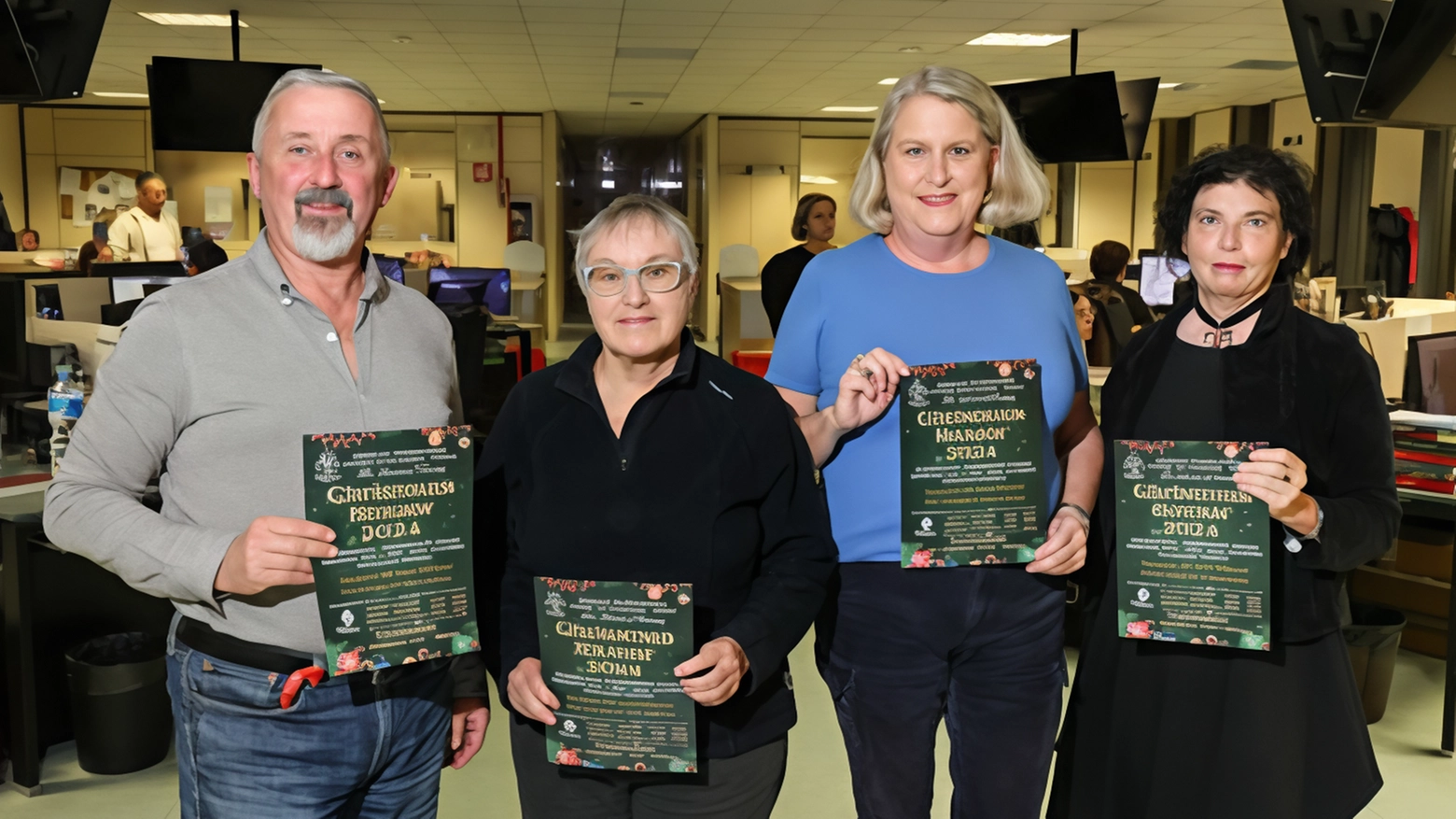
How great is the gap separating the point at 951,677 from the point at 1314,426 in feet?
2.19

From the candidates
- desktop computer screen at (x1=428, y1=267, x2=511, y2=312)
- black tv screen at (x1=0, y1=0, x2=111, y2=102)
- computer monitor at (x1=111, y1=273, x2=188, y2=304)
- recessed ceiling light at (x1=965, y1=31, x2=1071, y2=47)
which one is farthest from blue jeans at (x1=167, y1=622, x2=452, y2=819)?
recessed ceiling light at (x1=965, y1=31, x2=1071, y2=47)

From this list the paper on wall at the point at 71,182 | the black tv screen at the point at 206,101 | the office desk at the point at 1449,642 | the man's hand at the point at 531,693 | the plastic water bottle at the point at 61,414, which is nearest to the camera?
the man's hand at the point at 531,693

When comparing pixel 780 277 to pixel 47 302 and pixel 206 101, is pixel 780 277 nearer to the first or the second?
pixel 47 302

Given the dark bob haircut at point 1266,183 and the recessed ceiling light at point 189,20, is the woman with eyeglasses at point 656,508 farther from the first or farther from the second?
the recessed ceiling light at point 189,20

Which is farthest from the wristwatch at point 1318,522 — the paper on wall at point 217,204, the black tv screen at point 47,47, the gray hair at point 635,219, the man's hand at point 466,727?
the paper on wall at point 217,204

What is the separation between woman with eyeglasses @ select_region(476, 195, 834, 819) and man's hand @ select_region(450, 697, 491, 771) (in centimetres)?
16

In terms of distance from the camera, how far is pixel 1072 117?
8656 millimetres

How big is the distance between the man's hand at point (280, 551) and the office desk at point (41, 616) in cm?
220

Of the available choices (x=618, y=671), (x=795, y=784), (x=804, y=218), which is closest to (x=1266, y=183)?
(x=618, y=671)

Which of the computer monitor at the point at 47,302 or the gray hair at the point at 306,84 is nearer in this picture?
the gray hair at the point at 306,84

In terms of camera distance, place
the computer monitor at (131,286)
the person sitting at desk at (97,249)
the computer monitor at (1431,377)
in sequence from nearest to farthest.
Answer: the computer monitor at (1431,377)
the computer monitor at (131,286)
the person sitting at desk at (97,249)

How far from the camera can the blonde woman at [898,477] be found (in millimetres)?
1648

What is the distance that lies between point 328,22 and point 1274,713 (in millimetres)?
8769

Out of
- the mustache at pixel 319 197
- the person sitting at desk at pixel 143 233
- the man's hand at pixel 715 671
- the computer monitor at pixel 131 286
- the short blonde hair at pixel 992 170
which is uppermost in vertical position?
the person sitting at desk at pixel 143 233
